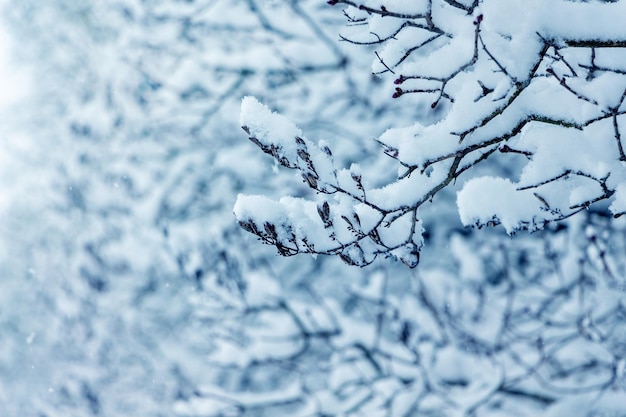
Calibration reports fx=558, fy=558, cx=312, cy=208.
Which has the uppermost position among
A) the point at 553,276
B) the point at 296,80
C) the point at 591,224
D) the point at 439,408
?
the point at 296,80

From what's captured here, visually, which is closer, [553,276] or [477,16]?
[477,16]

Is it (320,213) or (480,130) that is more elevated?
(480,130)

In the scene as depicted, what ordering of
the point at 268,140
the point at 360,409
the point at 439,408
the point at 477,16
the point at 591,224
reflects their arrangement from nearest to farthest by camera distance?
the point at 477,16, the point at 268,140, the point at 439,408, the point at 360,409, the point at 591,224

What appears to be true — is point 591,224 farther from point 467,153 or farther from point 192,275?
point 192,275

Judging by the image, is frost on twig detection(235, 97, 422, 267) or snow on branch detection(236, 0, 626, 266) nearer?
snow on branch detection(236, 0, 626, 266)

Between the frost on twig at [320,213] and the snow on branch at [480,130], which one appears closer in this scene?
the snow on branch at [480,130]

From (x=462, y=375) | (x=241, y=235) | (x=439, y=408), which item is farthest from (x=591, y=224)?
(x=241, y=235)

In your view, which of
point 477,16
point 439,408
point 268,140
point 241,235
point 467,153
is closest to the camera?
point 477,16

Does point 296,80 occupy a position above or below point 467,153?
above
